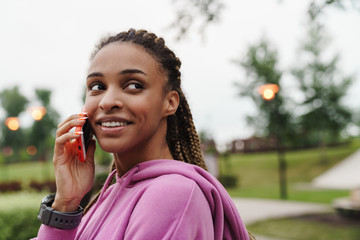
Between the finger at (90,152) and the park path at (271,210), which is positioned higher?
the finger at (90,152)

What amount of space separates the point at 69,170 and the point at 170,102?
1.45 feet

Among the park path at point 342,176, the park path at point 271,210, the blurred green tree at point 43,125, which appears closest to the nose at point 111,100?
the park path at point 271,210

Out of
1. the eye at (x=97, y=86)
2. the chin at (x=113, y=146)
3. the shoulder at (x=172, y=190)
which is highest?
the eye at (x=97, y=86)

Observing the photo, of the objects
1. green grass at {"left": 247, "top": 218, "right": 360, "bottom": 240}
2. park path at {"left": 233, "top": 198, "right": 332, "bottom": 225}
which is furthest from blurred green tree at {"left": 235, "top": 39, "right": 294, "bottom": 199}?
green grass at {"left": 247, "top": 218, "right": 360, "bottom": 240}

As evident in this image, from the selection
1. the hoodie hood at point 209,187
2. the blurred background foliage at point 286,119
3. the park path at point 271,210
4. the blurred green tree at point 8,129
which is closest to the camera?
the hoodie hood at point 209,187

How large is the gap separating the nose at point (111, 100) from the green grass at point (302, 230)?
8.01 meters

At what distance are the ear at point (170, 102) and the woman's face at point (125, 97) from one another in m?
0.03

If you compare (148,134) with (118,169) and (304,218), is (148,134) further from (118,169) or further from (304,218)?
(304,218)

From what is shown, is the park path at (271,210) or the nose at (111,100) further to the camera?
the park path at (271,210)

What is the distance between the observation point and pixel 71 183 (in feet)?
4.45

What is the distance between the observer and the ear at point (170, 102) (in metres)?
1.34

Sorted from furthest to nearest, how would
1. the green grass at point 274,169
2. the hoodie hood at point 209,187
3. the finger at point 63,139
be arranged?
the green grass at point 274,169 → the finger at point 63,139 → the hoodie hood at point 209,187

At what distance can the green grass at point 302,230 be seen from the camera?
8445 millimetres

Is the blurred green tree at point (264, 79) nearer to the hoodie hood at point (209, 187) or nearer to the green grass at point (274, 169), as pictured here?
the green grass at point (274, 169)
